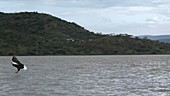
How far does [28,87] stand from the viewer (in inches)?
1062

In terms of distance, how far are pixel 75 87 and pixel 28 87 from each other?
8.95 feet

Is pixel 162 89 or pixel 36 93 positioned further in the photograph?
pixel 162 89

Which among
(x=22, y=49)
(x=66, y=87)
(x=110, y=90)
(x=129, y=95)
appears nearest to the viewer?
(x=129, y=95)

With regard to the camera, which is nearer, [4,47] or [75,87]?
[75,87]

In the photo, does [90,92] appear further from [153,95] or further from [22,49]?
[22,49]

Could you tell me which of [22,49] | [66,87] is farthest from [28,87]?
[22,49]

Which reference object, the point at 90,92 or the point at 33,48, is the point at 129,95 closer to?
the point at 90,92

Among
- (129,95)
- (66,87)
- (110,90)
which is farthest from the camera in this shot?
(66,87)

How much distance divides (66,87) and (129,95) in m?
5.15

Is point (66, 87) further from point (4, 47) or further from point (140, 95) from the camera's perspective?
point (4, 47)

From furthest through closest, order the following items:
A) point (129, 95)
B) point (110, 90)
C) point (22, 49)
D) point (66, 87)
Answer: point (22, 49) → point (66, 87) → point (110, 90) → point (129, 95)

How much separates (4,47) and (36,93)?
557 ft

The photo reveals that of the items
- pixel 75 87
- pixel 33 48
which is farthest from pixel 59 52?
pixel 75 87

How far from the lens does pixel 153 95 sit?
23594 millimetres
